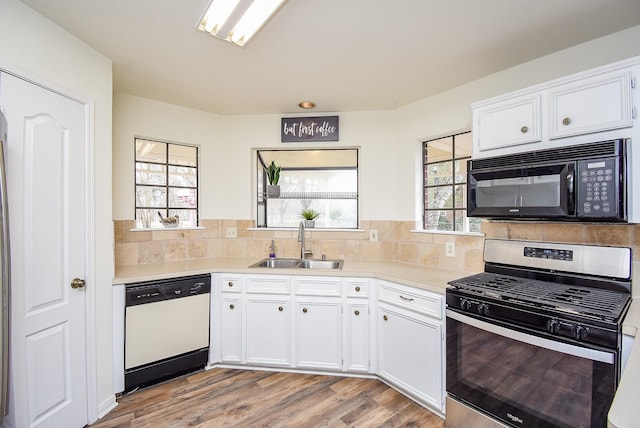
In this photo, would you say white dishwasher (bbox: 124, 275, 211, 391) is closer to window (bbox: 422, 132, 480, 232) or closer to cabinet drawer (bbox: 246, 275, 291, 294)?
cabinet drawer (bbox: 246, 275, 291, 294)

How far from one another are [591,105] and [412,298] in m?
1.48

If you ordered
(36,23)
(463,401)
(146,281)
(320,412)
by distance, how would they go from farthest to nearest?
(146,281) → (320,412) → (463,401) → (36,23)

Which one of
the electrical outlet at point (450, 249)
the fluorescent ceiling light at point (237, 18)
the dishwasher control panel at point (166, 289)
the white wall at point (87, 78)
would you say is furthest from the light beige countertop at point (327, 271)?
the fluorescent ceiling light at point (237, 18)

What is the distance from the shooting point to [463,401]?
174 cm

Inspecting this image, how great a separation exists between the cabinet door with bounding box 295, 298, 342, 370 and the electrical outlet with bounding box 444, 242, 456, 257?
99 cm

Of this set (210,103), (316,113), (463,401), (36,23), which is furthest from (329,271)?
(36,23)

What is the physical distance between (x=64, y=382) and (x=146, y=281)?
0.72 m

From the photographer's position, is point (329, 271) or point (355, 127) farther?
point (355, 127)

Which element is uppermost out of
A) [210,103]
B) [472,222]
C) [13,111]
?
[210,103]

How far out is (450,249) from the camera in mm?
2498

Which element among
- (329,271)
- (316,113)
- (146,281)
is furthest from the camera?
(316,113)

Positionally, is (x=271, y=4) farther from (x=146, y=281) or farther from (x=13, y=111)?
(x=146, y=281)

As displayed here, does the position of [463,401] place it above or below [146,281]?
below

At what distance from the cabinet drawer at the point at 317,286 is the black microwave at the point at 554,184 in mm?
1133
